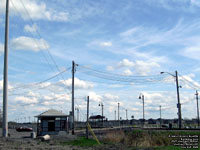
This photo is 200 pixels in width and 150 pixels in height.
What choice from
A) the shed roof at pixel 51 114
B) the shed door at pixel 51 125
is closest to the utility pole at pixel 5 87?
the shed roof at pixel 51 114

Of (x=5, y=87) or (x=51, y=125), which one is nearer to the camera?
(x=5, y=87)

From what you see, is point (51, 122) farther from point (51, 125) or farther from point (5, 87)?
point (5, 87)

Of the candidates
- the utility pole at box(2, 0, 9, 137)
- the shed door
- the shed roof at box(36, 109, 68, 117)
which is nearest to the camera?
the utility pole at box(2, 0, 9, 137)

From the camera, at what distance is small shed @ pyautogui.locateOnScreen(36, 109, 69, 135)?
41156 millimetres

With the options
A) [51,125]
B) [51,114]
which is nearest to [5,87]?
[51,114]

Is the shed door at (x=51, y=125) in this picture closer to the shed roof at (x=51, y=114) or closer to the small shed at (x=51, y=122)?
the small shed at (x=51, y=122)

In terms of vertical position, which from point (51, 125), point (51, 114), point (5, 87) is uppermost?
point (5, 87)

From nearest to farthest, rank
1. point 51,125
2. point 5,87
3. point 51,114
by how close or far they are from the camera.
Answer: point 5,87, point 51,114, point 51,125

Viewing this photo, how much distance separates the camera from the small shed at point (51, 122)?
4116 centimetres

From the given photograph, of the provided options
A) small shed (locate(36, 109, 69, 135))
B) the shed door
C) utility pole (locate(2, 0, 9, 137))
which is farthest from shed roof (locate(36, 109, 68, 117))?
utility pole (locate(2, 0, 9, 137))

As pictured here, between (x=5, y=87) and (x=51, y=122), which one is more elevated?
(x=5, y=87)

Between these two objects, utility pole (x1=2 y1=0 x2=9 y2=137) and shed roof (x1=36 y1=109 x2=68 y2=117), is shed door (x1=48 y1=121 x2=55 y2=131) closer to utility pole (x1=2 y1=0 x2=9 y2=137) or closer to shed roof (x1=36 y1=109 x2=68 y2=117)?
shed roof (x1=36 y1=109 x2=68 y2=117)

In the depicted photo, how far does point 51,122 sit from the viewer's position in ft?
138

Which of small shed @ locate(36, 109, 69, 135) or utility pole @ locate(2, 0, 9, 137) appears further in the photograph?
small shed @ locate(36, 109, 69, 135)
